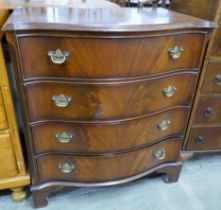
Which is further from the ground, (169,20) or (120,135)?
(169,20)

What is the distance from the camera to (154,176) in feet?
4.76

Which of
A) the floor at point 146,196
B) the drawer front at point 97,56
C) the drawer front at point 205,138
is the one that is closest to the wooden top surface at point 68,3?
the drawer front at point 97,56

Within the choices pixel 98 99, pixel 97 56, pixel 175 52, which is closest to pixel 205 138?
pixel 175 52

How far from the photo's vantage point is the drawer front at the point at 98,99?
36.1 inches

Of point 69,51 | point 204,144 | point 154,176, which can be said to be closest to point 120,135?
point 69,51

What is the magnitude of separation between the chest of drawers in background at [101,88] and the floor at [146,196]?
140mm

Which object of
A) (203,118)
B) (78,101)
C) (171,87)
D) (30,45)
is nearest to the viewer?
(30,45)

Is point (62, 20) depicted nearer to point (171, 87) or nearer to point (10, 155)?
point (171, 87)

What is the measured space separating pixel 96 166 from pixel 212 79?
0.74 meters

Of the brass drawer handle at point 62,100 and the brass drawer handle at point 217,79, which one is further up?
the brass drawer handle at point 62,100

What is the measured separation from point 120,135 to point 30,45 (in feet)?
1.75

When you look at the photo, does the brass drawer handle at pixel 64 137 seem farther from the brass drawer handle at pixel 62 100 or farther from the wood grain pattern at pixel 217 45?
the wood grain pattern at pixel 217 45

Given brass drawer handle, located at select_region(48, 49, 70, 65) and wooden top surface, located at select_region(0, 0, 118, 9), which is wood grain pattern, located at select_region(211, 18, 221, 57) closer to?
wooden top surface, located at select_region(0, 0, 118, 9)

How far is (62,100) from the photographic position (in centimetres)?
93
